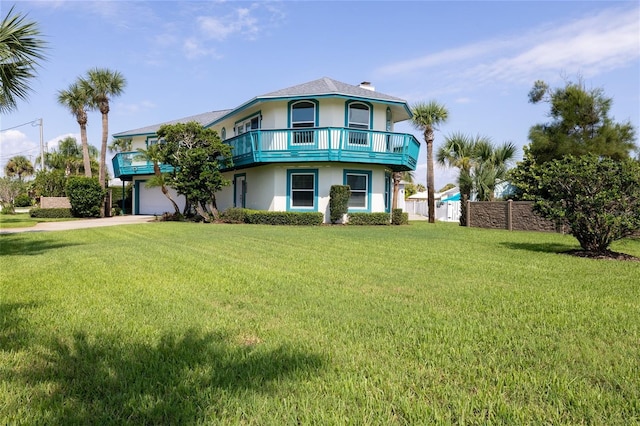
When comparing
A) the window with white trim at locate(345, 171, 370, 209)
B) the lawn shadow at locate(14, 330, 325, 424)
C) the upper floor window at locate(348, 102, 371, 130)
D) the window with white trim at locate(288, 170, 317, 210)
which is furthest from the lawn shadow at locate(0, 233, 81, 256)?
the upper floor window at locate(348, 102, 371, 130)

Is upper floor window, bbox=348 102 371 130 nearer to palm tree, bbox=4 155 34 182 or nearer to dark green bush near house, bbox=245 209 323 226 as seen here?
dark green bush near house, bbox=245 209 323 226

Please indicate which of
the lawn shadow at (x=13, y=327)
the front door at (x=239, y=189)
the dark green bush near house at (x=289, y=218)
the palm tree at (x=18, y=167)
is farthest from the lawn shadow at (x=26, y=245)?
the palm tree at (x=18, y=167)

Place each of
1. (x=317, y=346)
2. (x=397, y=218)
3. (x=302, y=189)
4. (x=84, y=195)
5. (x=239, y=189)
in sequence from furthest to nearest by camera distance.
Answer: (x=84, y=195)
(x=239, y=189)
(x=397, y=218)
(x=302, y=189)
(x=317, y=346)

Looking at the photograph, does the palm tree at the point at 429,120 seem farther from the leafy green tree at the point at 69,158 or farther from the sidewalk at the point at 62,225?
the leafy green tree at the point at 69,158

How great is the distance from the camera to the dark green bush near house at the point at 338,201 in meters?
20.5

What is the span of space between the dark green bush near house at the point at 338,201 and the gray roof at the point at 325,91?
4728mm

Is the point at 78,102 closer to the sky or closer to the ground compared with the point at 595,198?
closer to the sky

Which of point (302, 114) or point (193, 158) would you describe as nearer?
point (193, 158)

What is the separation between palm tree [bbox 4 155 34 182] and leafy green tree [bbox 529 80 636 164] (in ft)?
224

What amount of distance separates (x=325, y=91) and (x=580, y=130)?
15.2 m

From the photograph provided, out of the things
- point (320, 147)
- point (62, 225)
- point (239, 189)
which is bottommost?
point (62, 225)

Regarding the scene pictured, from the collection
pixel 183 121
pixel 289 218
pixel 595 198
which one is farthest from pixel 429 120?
pixel 183 121

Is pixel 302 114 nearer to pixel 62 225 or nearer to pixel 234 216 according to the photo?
pixel 234 216

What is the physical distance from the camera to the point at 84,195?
27172mm
